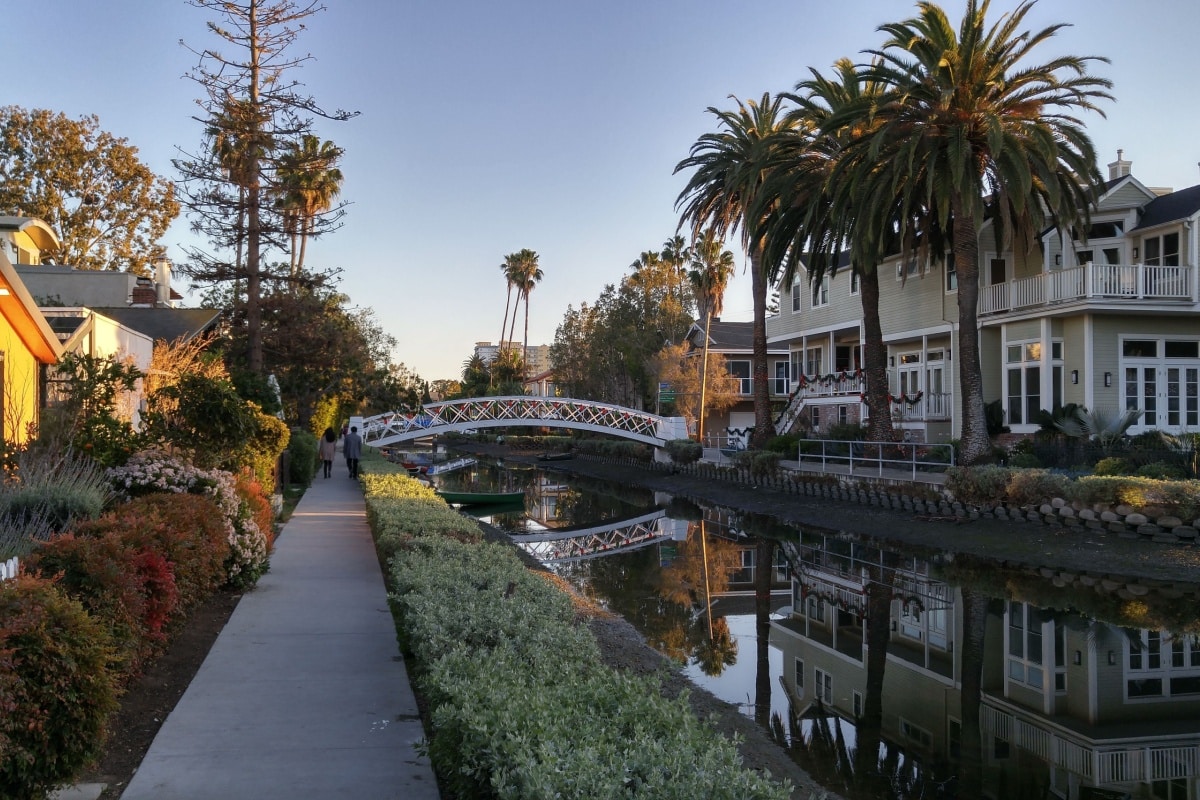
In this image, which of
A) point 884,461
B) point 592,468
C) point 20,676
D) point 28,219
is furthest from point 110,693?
point 592,468

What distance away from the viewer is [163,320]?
976 inches

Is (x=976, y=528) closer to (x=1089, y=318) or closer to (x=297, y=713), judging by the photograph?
(x=1089, y=318)

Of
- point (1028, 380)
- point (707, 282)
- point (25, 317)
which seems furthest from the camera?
point (707, 282)

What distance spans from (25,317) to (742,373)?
159 feet

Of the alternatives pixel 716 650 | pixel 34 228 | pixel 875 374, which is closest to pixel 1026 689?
pixel 716 650

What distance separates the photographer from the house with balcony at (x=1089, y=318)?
89.7ft

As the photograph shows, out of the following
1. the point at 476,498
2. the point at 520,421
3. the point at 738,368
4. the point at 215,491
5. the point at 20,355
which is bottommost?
the point at 476,498

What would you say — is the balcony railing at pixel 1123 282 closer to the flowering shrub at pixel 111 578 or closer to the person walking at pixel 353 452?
the person walking at pixel 353 452

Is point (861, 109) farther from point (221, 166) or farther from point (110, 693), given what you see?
point (110, 693)

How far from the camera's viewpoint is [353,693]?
Answer: 28.0 ft

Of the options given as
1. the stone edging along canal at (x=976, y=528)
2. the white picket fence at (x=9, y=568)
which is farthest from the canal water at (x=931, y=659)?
the white picket fence at (x=9, y=568)

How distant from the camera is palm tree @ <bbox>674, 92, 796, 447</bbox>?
3466 cm

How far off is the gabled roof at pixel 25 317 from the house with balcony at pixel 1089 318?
22.9m

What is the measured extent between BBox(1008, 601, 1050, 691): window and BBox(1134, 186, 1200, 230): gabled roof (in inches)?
637
